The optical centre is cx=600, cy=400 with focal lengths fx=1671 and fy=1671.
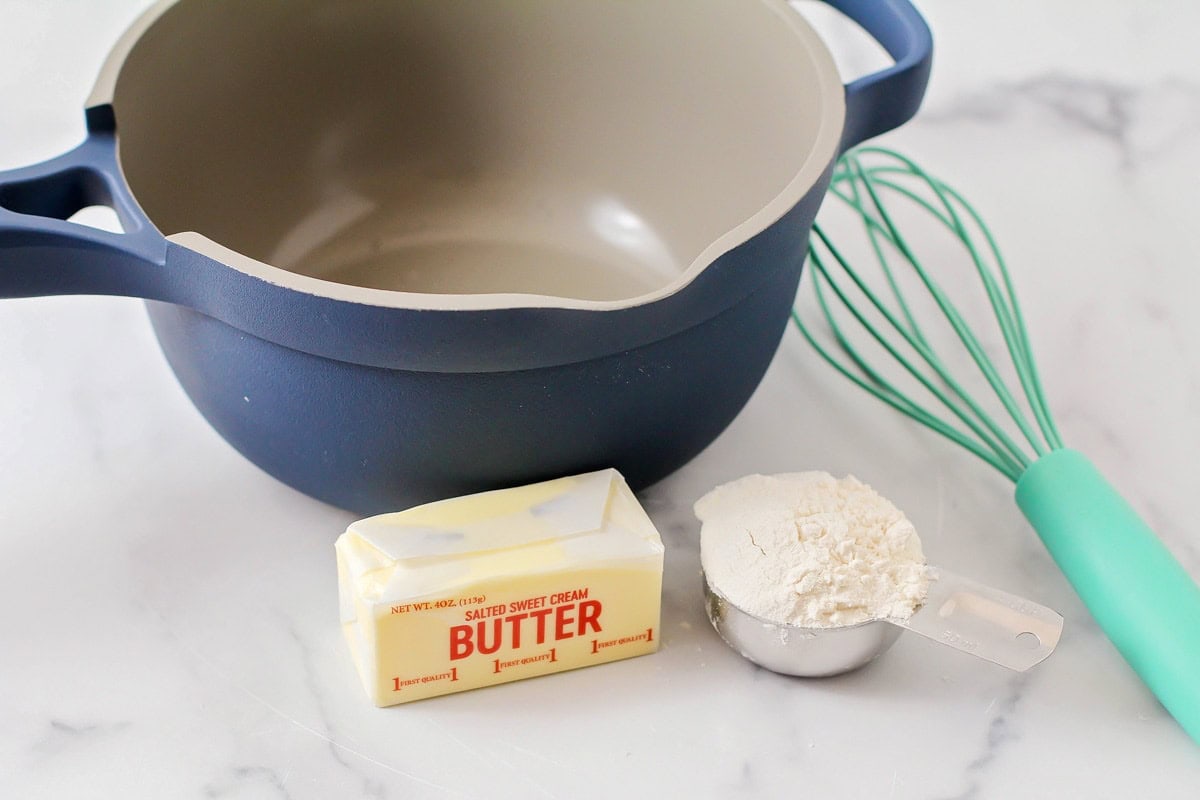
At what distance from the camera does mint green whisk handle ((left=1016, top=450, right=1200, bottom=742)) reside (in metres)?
0.83

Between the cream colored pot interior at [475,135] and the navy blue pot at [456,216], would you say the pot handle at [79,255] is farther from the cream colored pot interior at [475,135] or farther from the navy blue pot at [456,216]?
the cream colored pot interior at [475,135]

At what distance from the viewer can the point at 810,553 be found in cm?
83

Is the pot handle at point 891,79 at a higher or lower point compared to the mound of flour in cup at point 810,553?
higher

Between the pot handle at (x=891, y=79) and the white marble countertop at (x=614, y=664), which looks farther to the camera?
the pot handle at (x=891, y=79)

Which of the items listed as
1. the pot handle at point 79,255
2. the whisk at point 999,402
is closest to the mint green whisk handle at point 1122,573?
the whisk at point 999,402

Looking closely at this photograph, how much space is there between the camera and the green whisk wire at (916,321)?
99cm

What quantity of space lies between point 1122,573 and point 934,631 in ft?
0.37

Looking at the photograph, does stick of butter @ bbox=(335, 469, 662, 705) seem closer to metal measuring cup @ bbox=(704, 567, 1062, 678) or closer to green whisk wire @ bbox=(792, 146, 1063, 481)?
metal measuring cup @ bbox=(704, 567, 1062, 678)

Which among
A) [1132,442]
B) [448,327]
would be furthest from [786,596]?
[1132,442]

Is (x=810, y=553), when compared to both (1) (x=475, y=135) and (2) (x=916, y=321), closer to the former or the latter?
(2) (x=916, y=321)

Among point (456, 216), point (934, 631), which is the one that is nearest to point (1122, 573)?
point (934, 631)

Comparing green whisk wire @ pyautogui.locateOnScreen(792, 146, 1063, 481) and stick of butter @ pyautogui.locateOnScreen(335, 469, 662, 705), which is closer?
stick of butter @ pyautogui.locateOnScreen(335, 469, 662, 705)

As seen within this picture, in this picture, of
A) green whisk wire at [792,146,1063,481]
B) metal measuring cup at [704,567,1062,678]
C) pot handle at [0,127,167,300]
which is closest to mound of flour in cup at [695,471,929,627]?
metal measuring cup at [704,567,1062,678]

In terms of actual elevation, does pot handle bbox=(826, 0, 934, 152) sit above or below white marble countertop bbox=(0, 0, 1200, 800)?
above
